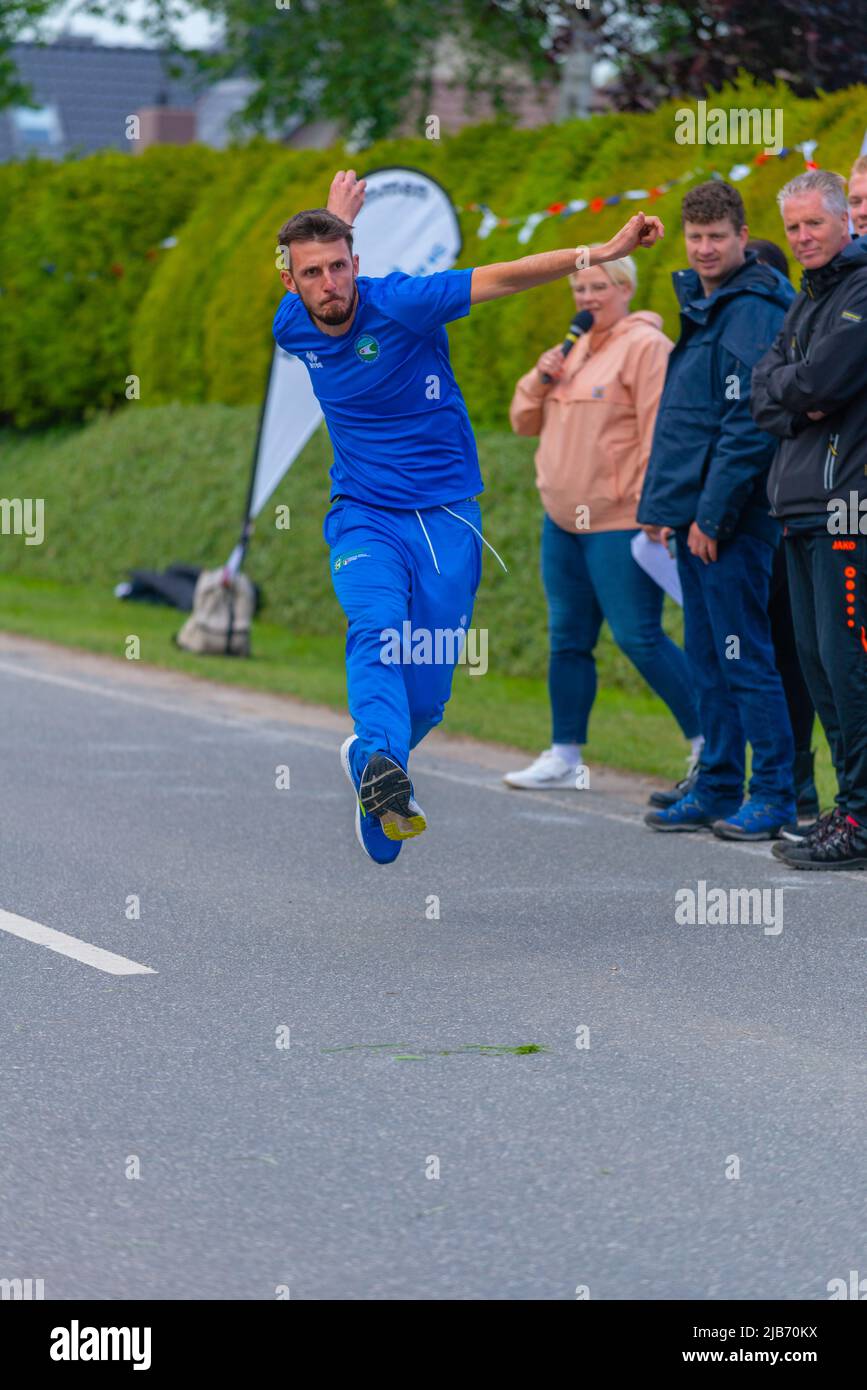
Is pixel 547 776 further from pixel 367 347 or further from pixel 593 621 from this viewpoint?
pixel 367 347

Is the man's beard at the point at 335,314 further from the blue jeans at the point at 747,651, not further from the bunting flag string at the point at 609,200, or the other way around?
the bunting flag string at the point at 609,200

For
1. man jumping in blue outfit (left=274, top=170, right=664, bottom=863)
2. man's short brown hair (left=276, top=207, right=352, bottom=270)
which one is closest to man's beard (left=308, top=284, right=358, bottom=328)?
man jumping in blue outfit (left=274, top=170, right=664, bottom=863)

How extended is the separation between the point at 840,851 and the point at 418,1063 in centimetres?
290

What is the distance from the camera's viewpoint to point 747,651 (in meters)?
8.34

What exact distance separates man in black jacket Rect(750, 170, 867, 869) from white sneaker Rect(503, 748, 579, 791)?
1.86m

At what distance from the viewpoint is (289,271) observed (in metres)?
6.72

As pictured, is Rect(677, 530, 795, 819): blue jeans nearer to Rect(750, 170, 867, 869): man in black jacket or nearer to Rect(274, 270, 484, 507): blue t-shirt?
Rect(750, 170, 867, 869): man in black jacket

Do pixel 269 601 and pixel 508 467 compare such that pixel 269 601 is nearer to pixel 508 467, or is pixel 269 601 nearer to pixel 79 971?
pixel 508 467

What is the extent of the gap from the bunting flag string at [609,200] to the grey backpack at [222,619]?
3.66m

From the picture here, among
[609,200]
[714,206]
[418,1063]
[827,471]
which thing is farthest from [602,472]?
[609,200]
